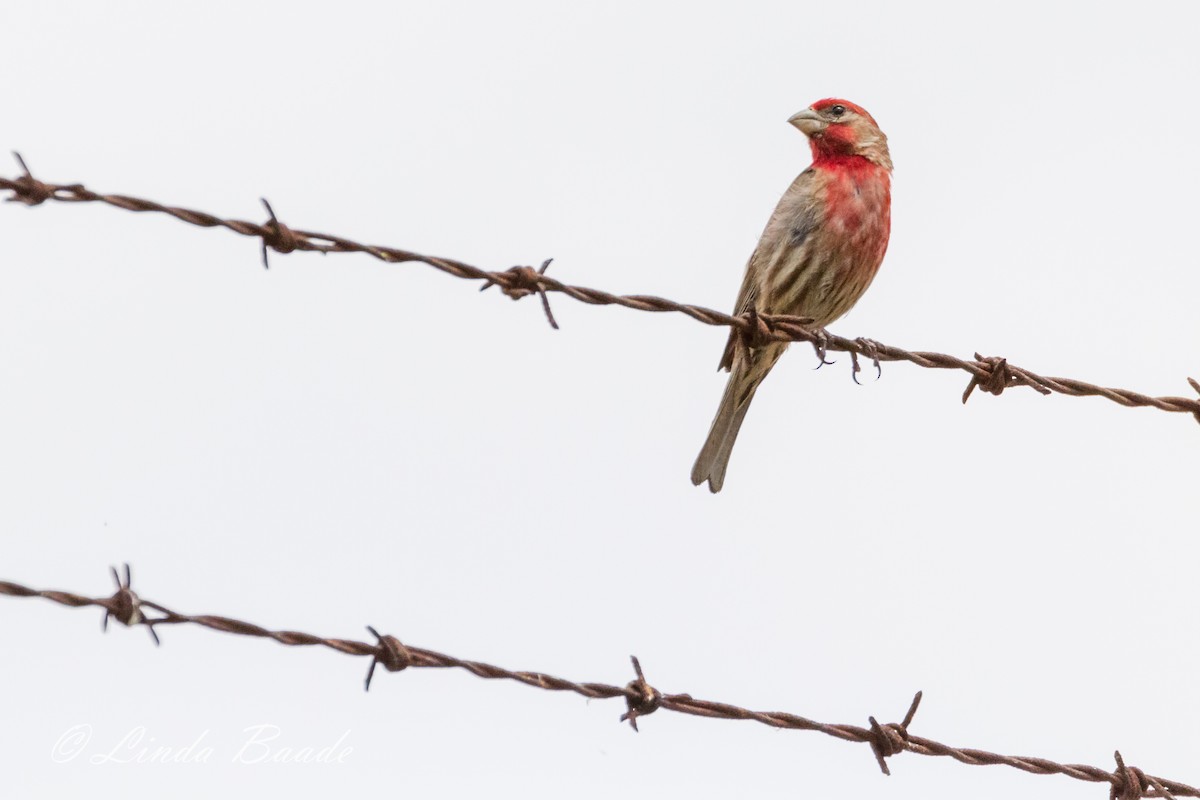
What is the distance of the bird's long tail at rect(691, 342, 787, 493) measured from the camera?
328 inches

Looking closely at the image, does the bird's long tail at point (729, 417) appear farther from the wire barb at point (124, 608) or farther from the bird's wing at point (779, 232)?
the wire barb at point (124, 608)

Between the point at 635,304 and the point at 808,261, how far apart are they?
3.49 meters

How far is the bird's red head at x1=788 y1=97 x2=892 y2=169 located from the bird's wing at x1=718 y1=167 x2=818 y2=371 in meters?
0.32

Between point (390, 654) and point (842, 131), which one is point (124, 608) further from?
point (842, 131)

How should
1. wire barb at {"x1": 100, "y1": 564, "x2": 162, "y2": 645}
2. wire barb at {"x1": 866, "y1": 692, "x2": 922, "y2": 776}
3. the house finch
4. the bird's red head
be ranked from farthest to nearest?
the bird's red head
the house finch
wire barb at {"x1": 866, "y1": 692, "x2": 922, "y2": 776}
wire barb at {"x1": 100, "y1": 564, "x2": 162, "y2": 645}

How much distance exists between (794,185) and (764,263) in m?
0.57

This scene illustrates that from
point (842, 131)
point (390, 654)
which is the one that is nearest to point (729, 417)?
point (842, 131)

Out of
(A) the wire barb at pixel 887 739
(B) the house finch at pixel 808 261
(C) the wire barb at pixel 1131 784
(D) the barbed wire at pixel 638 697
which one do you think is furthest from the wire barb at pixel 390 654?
(B) the house finch at pixel 808 261

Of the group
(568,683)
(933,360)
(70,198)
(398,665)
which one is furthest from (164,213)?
(933,360)

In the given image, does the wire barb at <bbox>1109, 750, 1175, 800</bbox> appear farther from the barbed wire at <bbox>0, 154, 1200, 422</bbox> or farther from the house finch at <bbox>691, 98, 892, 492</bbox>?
the house finch at <bbox>691, 98, 892, 492</bbox>

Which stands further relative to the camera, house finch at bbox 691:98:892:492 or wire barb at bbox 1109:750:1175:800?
house finch at bbox 691:98:892:492

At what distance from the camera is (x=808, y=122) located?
9.09 m

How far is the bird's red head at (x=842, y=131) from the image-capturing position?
8.87 meters

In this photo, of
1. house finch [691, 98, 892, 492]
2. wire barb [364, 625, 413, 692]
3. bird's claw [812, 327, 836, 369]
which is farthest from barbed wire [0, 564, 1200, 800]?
house finch [691, 98, 892, 492]
